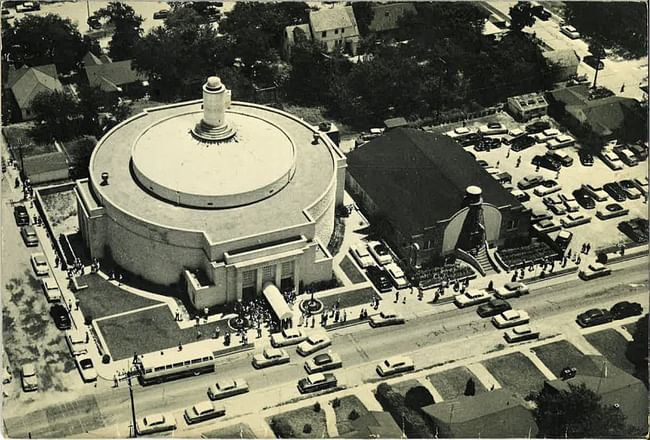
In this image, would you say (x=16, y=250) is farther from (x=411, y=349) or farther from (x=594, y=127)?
(x=594, y=127)

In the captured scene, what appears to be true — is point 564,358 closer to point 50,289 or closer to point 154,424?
point 154,424

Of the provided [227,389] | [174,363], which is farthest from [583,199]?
[174,363]

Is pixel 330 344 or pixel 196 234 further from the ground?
pixel 196 234

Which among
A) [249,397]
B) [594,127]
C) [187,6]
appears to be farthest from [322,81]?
[249,397]

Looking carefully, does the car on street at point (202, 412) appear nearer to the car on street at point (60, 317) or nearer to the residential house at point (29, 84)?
the car on street at point (60, 317)

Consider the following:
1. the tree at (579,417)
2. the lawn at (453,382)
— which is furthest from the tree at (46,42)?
the tree at (579,417)

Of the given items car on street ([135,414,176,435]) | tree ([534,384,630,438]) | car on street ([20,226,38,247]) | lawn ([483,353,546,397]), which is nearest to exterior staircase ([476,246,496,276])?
lawn ([483,353,546,397])
